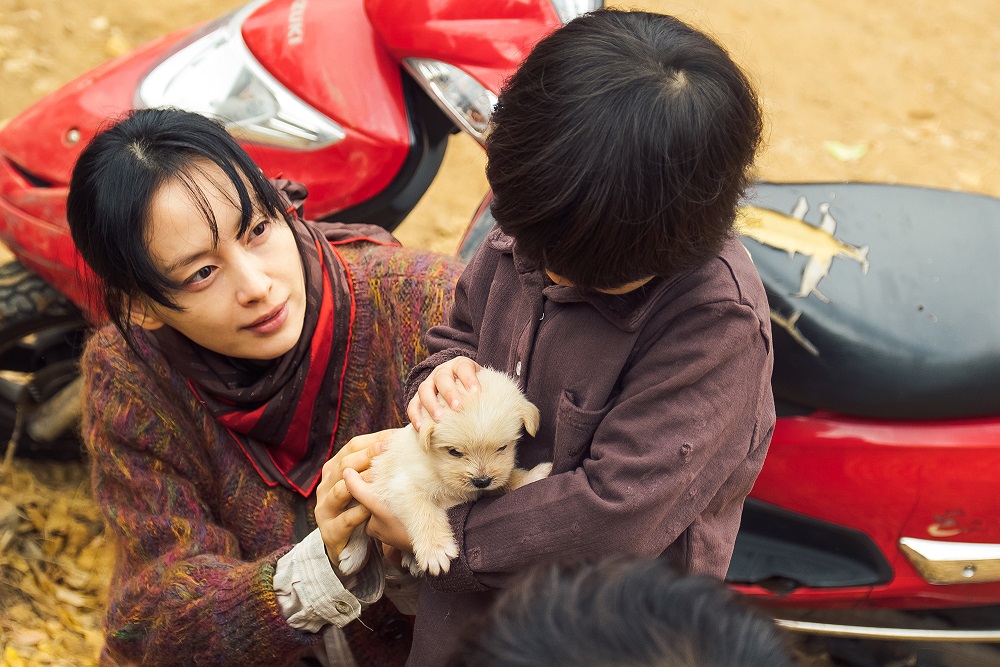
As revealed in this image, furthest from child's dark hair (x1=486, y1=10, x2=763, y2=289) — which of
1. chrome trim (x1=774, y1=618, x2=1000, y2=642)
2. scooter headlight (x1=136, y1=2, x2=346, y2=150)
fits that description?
chrome trim (x1=774, y1=618, x2=1000, y2=642)

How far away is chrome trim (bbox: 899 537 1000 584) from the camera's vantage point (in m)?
2.17

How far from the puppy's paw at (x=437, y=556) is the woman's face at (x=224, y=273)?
0.65 metres

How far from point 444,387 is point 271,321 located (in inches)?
21.5

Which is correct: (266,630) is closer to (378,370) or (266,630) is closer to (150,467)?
(150,467)

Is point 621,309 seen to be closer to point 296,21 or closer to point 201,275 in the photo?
point 201,275

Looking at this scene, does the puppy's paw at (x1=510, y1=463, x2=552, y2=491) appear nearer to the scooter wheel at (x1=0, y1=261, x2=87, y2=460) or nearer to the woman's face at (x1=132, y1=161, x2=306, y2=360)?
the woman's face at (x1=132, y1=161, x2=306, y2=360)

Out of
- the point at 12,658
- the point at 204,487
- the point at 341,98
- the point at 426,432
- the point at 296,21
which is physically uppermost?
the point at 296,21

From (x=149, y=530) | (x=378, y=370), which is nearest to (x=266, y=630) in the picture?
(x=149, y=530)

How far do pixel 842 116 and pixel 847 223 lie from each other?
14.5 ft

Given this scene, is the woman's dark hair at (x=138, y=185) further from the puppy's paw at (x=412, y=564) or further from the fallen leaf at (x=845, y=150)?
the fallen leaf at (x=845, y=150)

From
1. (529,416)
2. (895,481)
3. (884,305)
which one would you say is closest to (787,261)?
(884,305)

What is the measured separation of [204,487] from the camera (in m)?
2.15

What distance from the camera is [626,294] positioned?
1.51 meters

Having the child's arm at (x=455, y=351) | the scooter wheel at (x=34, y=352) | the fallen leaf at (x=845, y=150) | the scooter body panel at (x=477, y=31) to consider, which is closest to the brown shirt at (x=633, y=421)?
the child's arm at (x=455, y=351)
